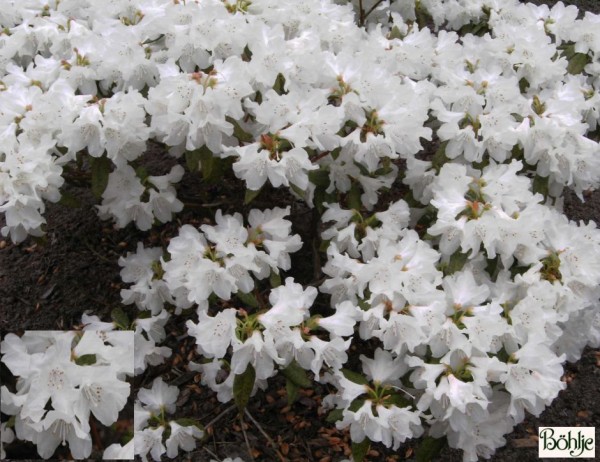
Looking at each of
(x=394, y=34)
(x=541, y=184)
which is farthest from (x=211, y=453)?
(x=394, y=34)

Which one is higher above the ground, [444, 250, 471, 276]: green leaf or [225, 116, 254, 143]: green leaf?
[225, 116, 254, 143]: green leaf

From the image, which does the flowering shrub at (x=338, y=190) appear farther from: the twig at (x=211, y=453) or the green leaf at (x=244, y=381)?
the twig at (x=211, y=453)

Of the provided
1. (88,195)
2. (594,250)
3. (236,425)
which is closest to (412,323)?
(594,250)

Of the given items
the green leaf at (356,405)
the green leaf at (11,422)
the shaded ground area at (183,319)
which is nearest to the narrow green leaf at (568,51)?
the shaded ground area at (183,319)

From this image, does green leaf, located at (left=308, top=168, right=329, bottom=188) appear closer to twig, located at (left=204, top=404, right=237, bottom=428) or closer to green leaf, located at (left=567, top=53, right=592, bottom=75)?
twig, located at (left=204, top=404, right=237, bottom=428)

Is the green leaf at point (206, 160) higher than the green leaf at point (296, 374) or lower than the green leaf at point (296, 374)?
higher

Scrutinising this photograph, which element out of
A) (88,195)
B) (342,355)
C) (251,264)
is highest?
(251,264)

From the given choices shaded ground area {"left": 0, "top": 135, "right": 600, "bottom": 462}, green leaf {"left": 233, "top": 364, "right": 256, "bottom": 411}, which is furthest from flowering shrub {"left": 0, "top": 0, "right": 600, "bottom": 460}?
shaded ground area {"left": 0, "top": 135, "right": 600, "bottom": 462}

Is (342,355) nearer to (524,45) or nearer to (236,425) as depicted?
(236,425)

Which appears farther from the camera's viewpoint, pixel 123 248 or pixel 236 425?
pixel 123 248
